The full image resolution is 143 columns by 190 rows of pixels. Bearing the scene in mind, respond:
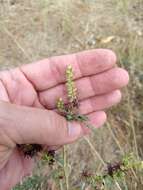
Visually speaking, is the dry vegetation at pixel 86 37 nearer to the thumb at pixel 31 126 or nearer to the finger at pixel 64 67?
the finger at pixel 64 67

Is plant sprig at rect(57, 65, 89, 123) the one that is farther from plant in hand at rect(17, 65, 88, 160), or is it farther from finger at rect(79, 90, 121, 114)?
finger at rect(79, 90, 121, 114)

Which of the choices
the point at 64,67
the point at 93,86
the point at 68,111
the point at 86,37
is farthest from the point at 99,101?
the point at 86,37

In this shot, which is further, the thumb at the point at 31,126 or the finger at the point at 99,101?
the finger at the point at 99,101

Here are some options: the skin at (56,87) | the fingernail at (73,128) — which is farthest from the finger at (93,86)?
the fingernail at (73,128)

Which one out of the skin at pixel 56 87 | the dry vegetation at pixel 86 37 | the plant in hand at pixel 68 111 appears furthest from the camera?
the dry vegetation at pixel 86 37

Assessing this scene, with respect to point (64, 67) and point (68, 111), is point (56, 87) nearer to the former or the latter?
point (64, 67)
